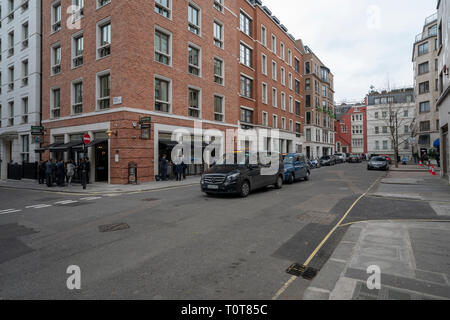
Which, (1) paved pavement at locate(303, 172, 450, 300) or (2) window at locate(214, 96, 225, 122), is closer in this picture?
(1) paved pavement at locate(303, 172, 450, 300)

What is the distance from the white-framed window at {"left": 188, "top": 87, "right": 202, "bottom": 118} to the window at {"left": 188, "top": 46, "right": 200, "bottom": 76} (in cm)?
146

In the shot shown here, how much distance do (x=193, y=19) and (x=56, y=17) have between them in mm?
11459

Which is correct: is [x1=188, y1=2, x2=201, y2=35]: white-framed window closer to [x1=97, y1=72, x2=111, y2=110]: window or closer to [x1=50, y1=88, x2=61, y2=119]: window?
[x1=97, y1=72, x2=111, y2=110]: window

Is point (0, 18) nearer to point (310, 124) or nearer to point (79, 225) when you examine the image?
point (79, 225)

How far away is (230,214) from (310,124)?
43555 mm

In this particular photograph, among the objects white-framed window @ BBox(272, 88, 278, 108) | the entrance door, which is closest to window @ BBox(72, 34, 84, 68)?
the entrance door

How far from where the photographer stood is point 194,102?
68.2 ft

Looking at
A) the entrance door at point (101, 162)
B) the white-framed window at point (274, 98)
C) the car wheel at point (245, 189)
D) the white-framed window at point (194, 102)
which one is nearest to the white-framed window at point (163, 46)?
the white-framed window at point (194, 102)

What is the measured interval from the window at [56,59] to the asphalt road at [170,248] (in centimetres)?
1645

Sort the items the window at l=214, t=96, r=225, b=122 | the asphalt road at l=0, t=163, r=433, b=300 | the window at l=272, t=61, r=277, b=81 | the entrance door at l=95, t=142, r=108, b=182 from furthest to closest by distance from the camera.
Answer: the window at l=272, t=61, r=277, b=81, the window at l=214, t=96, r=225, b=122, the entrance door at l=95, t=142, r=108, b=182, the asphalt road at l=0, t=163, r=433, b=300

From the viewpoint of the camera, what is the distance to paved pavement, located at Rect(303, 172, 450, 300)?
9.17 feet

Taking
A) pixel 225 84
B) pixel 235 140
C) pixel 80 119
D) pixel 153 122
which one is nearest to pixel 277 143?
pixel 235 140

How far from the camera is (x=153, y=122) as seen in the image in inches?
661

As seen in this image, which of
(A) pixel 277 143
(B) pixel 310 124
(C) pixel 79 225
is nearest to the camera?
(C) pixel 79 225
